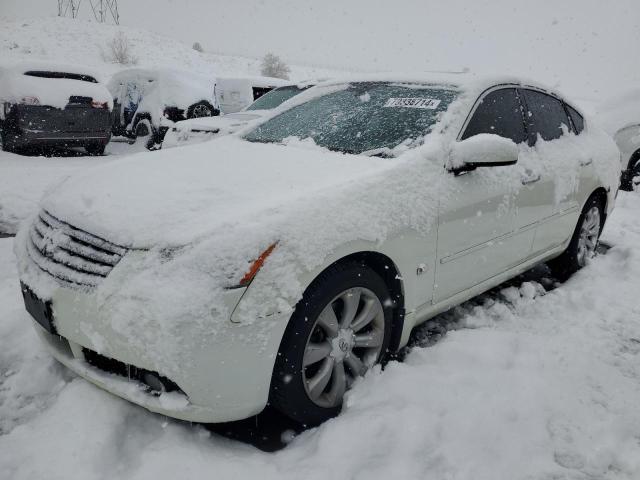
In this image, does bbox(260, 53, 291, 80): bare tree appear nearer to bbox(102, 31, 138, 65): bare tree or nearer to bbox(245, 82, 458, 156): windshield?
bbox(102, 31, 138, 65): bare tree

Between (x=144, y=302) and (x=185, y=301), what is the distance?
164mm

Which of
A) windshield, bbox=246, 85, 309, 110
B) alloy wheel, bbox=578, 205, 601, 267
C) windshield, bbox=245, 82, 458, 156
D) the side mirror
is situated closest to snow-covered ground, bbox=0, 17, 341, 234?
windshield, bbox=246, 85, 309, 110

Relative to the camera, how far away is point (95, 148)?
8.59 m

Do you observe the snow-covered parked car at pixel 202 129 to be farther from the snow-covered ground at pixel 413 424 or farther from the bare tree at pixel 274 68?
the bare tree at pixel 274 68

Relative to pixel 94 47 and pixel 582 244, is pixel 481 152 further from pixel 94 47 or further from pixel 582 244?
pixel 94 47

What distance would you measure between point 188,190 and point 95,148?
7.30m

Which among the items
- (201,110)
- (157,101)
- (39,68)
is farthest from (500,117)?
(157,101)

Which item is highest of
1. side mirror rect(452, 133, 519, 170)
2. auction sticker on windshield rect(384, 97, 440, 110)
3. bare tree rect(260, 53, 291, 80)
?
auction sticker on windshield rect(384, 97, 440, 110)

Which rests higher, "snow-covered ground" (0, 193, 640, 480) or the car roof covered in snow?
the car roof covered in snow

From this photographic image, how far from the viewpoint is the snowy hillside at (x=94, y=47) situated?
29.3m

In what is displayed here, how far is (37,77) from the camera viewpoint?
7762 mm

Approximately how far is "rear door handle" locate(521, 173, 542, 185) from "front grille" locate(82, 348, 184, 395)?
235cm

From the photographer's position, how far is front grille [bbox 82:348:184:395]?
187 cm

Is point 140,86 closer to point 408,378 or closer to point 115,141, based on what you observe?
point 115,141
